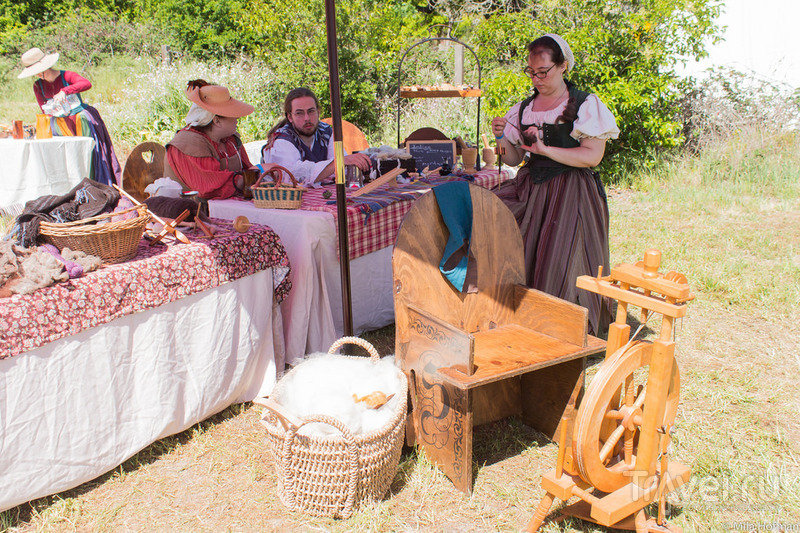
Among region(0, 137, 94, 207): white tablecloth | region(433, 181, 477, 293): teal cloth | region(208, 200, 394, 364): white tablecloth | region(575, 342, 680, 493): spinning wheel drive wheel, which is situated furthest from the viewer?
region(0, 137, 94, 207): white tablecloth

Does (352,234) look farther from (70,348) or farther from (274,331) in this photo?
(70,348)

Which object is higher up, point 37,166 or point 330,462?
point 37,166

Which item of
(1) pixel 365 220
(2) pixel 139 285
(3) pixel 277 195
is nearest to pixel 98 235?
(2) pixel 139 285

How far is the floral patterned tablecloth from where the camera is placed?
2.05 meters

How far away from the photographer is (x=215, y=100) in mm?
3451

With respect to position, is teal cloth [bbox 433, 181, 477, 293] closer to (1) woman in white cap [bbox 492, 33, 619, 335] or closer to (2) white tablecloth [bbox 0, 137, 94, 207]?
(1) woman in white cap [bbox 492, 33, 619, 335]

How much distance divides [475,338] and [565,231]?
1.17 m

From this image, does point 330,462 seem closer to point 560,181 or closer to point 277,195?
point 277,195

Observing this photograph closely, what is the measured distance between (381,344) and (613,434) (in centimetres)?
197

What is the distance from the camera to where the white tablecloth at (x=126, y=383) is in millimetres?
2115

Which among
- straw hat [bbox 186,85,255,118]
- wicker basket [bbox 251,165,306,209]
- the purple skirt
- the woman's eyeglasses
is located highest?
the woman's eyeglasses

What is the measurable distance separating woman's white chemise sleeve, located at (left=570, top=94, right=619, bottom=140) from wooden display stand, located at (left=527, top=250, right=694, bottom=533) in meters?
1.50

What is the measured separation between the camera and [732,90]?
835 centimetres

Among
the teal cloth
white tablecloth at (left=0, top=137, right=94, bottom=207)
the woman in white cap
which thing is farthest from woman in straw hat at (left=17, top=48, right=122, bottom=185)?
the teal cloth
